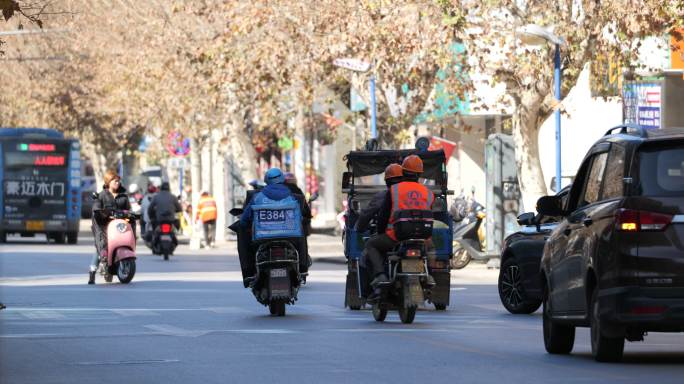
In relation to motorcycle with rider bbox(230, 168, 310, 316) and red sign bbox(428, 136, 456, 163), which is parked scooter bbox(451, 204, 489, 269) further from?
motorcycle with rider bbox(230, 168, 310, 316)

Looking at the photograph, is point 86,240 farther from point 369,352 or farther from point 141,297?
point 369,352

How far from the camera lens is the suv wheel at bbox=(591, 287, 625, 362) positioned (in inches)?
522

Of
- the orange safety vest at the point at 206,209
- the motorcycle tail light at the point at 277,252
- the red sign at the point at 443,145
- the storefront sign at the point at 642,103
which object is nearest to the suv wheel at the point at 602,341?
the motorcycle tail light at the point at 277,252

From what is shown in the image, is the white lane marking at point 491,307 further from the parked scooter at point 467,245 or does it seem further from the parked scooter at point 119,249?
the parked scooter at point 467,245

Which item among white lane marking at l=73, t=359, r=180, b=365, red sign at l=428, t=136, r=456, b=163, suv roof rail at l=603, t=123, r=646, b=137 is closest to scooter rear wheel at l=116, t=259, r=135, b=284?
red sign at l=428, t=136, r=456, b=163

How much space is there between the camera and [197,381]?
41.6 feet

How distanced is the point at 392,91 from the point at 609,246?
3098cm

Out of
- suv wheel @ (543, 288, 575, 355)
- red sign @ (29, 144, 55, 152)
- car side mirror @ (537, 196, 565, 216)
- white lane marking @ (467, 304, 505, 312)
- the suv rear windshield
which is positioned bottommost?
white lane marking @ (467, 304, 505, 312)

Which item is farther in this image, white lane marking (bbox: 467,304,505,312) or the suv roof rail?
white lane marking (bbox: 467,304,505,312)

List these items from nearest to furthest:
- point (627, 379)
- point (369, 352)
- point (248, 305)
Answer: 1. point (627, 379)
2. point (369, 352)
3. point (248, 305)

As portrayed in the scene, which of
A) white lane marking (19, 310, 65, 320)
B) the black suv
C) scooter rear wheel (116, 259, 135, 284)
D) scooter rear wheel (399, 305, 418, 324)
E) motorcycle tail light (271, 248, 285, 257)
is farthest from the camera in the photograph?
scooter rear wheel (116, 259, 135, 284)

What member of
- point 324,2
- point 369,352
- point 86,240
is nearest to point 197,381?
point 369,352

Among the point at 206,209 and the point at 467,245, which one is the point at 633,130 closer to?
the point at 467,245

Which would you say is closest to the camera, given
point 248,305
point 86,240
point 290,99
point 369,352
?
point 369,352
